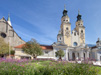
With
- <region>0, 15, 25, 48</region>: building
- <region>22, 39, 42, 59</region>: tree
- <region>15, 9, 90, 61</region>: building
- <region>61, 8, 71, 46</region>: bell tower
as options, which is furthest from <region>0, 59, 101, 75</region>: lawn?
<region>61, 8, 71, 46</region>: bell tower

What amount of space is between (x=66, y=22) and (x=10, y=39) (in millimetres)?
27438

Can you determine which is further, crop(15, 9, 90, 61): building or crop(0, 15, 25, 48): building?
crop(0, 15, 25, 48): building

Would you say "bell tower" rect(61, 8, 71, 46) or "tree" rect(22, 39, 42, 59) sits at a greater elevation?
"bell tower" rect(61, 8, 71, 46)

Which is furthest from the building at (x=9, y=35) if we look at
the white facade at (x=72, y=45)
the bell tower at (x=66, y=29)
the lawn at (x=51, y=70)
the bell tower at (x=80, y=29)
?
the lawn at (x=51, y=70)

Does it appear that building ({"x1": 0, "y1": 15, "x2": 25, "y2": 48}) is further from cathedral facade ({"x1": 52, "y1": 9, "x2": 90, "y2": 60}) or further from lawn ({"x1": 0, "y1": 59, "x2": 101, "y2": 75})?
lawn ({"x1": 0, "y1": 59, "x2": 101, "y2": 75})

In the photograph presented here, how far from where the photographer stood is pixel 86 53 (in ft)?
140

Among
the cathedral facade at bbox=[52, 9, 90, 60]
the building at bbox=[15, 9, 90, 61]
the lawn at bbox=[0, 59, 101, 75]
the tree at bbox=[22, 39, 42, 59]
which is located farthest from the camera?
the cathedral facade at bbox=[52, 9, 90, 60]

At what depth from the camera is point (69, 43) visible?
Result: 4581 cm

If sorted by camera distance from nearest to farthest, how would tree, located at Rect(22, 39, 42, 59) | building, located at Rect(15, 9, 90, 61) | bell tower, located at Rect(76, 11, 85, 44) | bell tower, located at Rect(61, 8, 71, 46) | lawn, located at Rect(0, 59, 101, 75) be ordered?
1. lawn, located at Rect(0, 59, 101, 75)
2. tree, located at Rect(22, 39, 42, 59)
3. building, located at Rect(15, 9, 90, 61)
4. bell tower, located at Rect(61, 8, 71, 46)
5. bell tower, located at Rect(76, 11, 85, 44)

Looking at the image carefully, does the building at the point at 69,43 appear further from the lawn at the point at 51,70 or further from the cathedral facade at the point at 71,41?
the lawn at the point at 51,70

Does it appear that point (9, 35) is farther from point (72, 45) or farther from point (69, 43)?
point (72, 45)

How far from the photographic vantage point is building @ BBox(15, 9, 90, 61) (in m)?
39.9

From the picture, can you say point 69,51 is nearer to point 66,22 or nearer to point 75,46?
point 75,46

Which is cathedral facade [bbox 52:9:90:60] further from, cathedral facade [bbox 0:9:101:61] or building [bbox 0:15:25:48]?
building [bbox 0:15:25:48]
